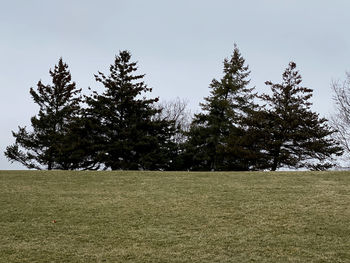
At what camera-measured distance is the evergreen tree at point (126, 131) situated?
24953mm

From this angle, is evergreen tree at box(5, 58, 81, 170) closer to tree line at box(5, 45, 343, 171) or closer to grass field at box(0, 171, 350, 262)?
tree line at box(5, 45, 343, 171)

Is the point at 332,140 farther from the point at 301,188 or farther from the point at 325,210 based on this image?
the point at 325,210

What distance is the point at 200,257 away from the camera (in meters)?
5.17

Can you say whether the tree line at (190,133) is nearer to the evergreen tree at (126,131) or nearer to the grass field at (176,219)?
the evergreen tree at (126,131)

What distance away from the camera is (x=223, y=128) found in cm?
2730

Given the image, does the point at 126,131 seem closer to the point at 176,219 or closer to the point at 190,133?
the point at 190,133

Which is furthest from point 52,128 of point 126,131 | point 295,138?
point 295,138

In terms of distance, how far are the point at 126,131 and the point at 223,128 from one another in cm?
736

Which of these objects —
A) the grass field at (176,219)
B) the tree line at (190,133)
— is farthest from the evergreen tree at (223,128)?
the grass field at (176,219)

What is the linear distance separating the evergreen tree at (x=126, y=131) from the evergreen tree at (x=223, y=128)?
2.13 meters

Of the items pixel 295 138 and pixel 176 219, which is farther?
pixel 295 138

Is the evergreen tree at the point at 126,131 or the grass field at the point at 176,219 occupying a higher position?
the evergreen tree at the point at 126,131

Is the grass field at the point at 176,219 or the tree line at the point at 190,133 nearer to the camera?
the grass field at the point at 176,219

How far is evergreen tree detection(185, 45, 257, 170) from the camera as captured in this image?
26.1 m
